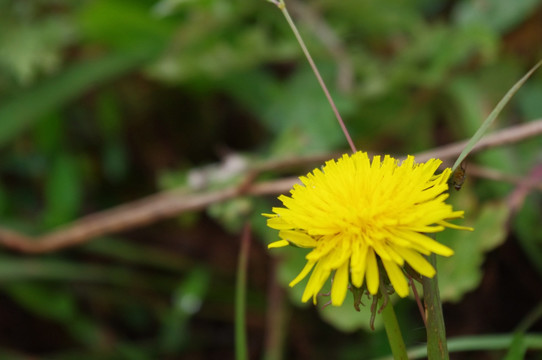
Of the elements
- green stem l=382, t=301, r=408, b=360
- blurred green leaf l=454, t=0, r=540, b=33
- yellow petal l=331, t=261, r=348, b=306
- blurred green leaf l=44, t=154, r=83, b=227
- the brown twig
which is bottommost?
green stem l=382, t=301, r=408, b=360

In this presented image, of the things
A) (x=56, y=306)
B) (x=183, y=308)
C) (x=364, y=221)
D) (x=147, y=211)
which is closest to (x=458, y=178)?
(x=364, y=221)

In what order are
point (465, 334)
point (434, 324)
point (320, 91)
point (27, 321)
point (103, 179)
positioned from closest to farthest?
point (434, 324), point (465, 334), point (320, 91), point (27, 321), point (103, 179)

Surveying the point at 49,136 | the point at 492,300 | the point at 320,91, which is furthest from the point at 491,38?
the point at 49,136

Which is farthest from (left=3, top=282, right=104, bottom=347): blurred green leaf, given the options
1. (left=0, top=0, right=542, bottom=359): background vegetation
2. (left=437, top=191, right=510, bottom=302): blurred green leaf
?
(left=437, top=191, right=510, bottom=302): blurred green leaf

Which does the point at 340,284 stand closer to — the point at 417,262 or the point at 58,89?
the point at 417,262

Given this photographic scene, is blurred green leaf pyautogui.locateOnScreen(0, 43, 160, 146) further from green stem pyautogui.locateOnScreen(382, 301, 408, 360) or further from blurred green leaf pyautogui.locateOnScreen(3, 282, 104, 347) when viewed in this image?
green stem pyautogui.locateOnScreen(382, 301, 408, 360)

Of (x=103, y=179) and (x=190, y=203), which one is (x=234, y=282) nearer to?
(x=190, y=203)

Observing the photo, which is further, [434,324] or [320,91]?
[320,91]
